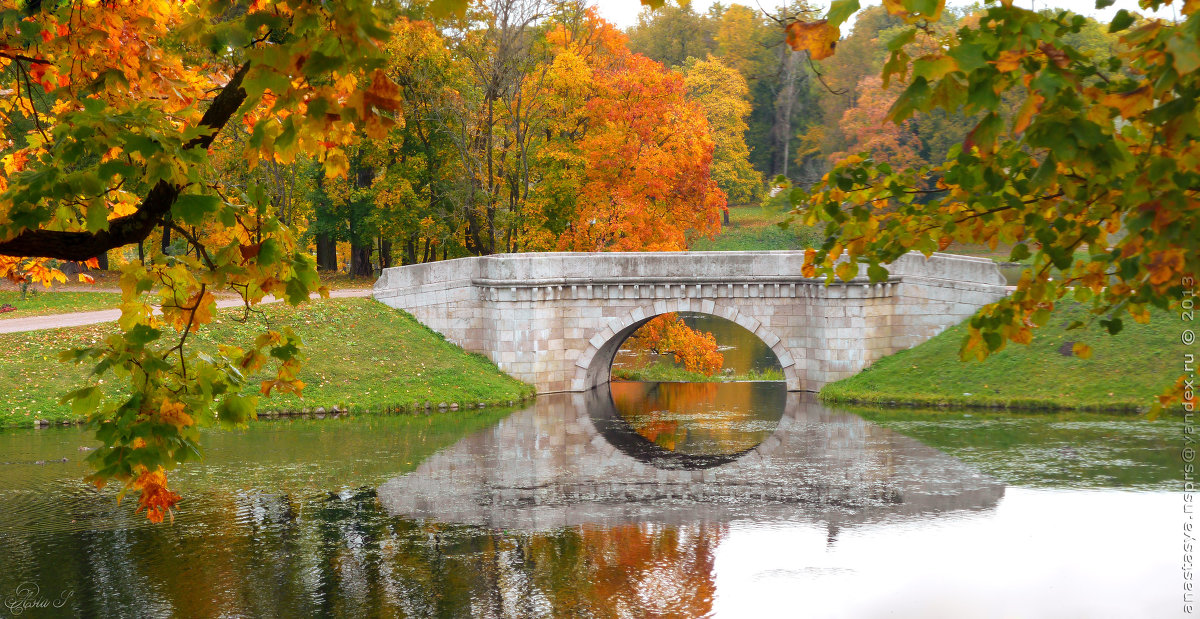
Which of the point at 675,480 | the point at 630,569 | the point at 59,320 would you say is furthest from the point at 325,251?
the point at 630,569

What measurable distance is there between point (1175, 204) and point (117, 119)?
13.1 feet

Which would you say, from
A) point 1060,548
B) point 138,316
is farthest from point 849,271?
point 1060,548

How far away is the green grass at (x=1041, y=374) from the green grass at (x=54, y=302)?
2006cm

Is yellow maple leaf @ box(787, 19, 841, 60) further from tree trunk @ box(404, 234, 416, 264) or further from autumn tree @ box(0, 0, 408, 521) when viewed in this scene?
tree trunk @ box(404, 234, 416, 264)

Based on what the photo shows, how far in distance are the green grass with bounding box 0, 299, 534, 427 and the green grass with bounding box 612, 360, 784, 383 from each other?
568 centimetres

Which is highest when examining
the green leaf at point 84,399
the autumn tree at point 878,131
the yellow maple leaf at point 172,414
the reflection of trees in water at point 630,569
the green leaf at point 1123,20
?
the autumn tree at point 878,131

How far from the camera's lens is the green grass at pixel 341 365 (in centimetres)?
2180

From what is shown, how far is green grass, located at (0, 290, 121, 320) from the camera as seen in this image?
28.3 metres

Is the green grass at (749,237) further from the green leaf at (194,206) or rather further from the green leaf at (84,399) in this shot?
the green leaf at (194,206)

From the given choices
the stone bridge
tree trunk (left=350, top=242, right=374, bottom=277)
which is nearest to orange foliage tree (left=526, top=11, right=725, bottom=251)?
the stone bridge

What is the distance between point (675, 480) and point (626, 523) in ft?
9.31

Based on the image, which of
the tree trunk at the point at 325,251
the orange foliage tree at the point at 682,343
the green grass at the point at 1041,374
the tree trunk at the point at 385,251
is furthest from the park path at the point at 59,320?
the green grass at the point at 1041,374

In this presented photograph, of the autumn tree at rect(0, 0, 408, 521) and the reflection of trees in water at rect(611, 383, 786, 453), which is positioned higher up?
the autumn tree at rect(0, 0, 408, 521)

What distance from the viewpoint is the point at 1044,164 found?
3350 millimetres
